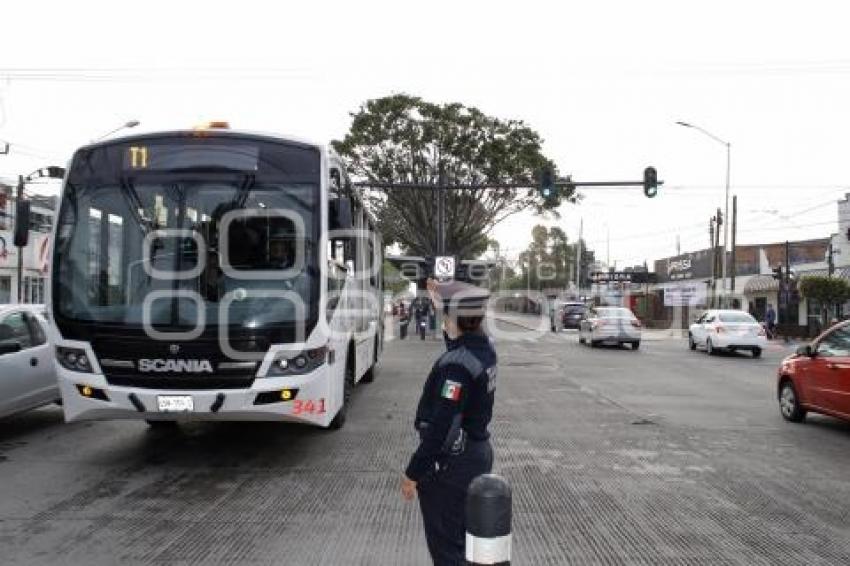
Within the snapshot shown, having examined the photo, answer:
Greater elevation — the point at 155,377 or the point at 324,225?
the point at 324,225

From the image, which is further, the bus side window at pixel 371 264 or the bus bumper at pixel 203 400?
the bus side window at pixel 371 264

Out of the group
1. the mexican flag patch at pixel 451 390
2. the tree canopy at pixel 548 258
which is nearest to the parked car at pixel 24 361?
the mexican flag patch at pixel 451 390

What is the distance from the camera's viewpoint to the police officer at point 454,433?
12.6ft

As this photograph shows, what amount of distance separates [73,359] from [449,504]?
516 centimetres

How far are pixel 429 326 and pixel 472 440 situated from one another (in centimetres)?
2993

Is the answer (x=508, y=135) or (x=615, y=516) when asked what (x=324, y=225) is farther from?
(x=508, y=135)

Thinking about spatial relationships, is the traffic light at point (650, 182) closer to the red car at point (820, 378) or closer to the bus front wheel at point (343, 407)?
the red car at point (820, 378)

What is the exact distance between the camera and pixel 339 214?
8.27 meters

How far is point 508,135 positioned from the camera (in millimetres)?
39469

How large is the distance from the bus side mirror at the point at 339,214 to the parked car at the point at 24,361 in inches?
142

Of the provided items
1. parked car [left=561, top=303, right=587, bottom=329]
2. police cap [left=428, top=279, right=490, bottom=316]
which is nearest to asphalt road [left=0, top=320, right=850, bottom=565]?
police cap [left=428, top=279, right=490, bottom=316]

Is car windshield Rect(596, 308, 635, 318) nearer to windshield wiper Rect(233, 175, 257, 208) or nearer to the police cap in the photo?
windshield wiper Rect(233, 175, 257, 208)

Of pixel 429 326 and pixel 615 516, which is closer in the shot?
pixel 615 516

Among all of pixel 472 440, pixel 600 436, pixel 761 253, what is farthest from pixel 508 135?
pixel 472 440
